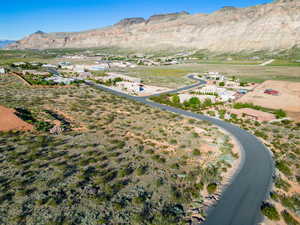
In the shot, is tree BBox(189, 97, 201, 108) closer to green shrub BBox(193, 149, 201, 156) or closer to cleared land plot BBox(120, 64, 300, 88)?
green shrub BBox(193, 149, 201, 156)

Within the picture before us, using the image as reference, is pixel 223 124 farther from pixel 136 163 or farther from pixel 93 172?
pixel 93 172

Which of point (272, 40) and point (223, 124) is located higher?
point (272, 40)

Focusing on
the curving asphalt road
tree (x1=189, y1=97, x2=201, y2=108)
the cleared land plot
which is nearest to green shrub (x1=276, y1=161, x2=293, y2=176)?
the curving asphalt road

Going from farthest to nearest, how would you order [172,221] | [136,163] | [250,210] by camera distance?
[136,163]
[250,210]
[172,221]

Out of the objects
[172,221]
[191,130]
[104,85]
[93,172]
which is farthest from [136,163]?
[104,85]

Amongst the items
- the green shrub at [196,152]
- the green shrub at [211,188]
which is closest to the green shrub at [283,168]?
the green shrub at [196,152]

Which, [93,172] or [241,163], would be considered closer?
[93,172]
